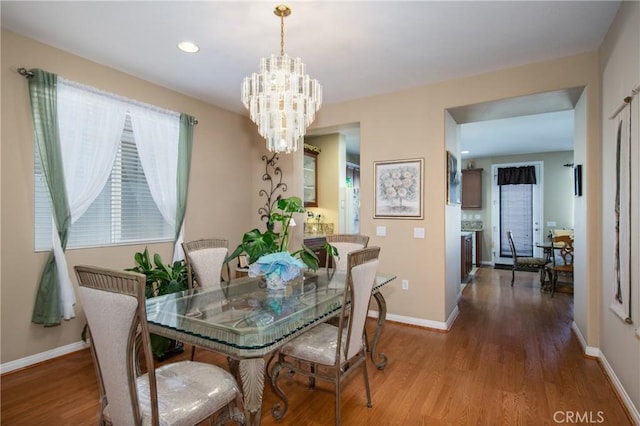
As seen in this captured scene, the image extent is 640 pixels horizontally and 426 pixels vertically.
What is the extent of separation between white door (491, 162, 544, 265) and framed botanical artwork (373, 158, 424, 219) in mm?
5065

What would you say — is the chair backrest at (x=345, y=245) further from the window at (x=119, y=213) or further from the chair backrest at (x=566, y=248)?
the chair backrest at (x=566, y=248)

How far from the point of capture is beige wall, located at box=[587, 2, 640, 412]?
6.14 feet

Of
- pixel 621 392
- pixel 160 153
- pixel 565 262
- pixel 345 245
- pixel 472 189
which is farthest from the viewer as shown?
pixel 472 189

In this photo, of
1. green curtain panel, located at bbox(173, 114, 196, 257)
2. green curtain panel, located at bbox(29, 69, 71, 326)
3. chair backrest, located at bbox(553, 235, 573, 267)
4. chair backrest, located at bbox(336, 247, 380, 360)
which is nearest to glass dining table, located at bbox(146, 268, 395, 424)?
chair backrest, located at bbox(336, 247, 380, 360)

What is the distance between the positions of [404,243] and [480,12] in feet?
7.58

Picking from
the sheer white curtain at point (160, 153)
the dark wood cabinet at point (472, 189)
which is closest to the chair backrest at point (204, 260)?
the sheer white curtain at point (160, 153)

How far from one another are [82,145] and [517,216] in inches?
323

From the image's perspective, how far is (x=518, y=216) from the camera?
7.46m

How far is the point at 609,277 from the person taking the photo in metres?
2.43

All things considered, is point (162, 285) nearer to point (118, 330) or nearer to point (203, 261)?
point (203, 261)

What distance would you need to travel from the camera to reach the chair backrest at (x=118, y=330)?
1150 mm

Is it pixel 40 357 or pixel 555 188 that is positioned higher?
pixel 555 188

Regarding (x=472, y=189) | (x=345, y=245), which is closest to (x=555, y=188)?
(x=472, y=189)

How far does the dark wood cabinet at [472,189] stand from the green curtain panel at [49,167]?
304 inches
